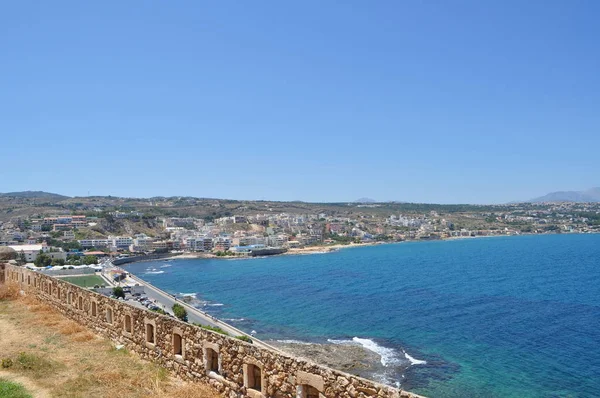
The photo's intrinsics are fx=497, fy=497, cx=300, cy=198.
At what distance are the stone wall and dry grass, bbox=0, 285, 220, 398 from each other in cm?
30

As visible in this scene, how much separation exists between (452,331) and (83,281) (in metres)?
41.8

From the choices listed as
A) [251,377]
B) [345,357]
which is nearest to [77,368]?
[251,377]

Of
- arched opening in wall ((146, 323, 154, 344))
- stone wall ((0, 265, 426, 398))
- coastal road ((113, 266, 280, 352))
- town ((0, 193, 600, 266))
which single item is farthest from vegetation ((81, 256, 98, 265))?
arched opening in wall ((146, 323, 154, 344))

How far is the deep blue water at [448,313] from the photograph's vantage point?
27.4 m

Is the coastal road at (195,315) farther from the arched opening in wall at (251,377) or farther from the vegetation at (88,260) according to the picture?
the vegetation at (88,260)

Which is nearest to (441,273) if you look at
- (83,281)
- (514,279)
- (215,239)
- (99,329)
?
(514,279)

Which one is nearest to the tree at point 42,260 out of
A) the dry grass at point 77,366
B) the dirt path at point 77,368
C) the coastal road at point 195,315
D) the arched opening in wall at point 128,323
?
the coastal road at point 195,315

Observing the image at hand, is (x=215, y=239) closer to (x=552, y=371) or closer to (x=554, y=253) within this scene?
(x=554, y=253)

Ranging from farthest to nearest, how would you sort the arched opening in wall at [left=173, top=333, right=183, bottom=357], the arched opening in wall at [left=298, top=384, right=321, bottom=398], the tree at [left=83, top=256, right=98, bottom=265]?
1. the tree at [left=83, top=256, right=98, bottom=265]
2. the arched opening in wall at [left=173, top=333, right=183, bottom=357]
3. the arched opening in wall at [left=298, top=384, right=321, bottom=398]

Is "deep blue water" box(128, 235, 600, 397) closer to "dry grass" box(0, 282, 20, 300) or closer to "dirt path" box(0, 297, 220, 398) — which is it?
"dirt path" box(0, 297, 220, 398)

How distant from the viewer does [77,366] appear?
11.1 metres

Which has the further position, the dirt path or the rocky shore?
the rocky shore

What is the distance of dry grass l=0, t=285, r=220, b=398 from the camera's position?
9.51m

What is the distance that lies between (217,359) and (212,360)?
0.15 meters
